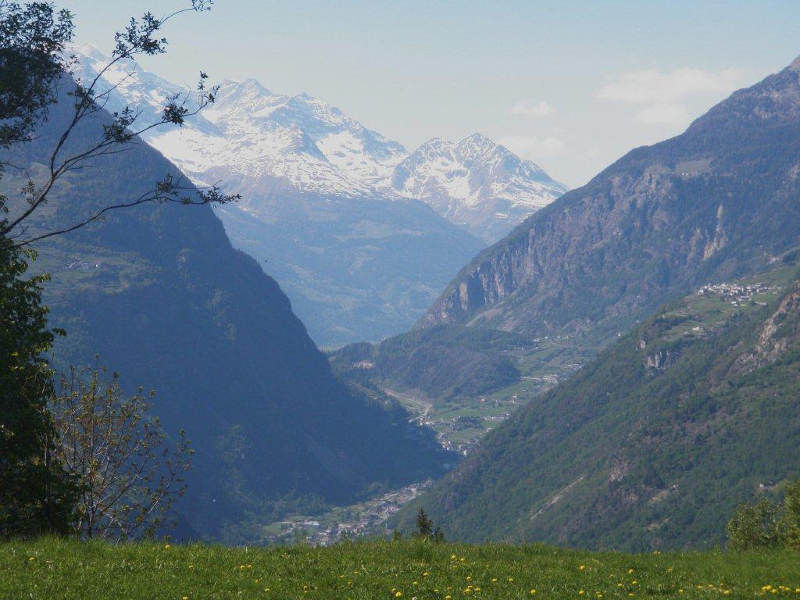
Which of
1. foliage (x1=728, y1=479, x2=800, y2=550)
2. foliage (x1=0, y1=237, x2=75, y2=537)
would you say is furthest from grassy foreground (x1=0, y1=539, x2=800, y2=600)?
foliage (x1=728, y1=479, x2=800, y2=550)

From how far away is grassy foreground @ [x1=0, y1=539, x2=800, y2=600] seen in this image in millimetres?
25969

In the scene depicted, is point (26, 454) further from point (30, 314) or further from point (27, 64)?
point (27, 64)

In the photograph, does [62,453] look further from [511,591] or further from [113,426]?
[511,591]

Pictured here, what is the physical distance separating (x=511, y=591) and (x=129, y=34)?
37.5 m

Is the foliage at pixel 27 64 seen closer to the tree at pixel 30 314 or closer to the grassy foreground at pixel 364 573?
the tree at pixel 30 314

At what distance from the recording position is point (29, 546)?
2964 cm

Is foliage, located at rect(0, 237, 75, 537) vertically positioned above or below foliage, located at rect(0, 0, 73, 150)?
below

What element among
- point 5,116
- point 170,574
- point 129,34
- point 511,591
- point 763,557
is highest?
point 129,34

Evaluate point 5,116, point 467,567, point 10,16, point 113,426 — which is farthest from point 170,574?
point 10,16

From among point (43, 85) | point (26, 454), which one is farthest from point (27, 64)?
point (26, 454)

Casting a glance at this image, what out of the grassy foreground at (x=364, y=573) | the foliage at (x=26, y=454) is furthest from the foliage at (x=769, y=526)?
the foliage at (x=26, y=454)

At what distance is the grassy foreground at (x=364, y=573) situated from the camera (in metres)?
26.0

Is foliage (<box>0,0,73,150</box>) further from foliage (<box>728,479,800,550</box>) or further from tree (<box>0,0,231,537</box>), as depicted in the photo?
foliage (<box>728,479,800,550</box>)

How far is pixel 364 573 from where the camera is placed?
28875 mm
